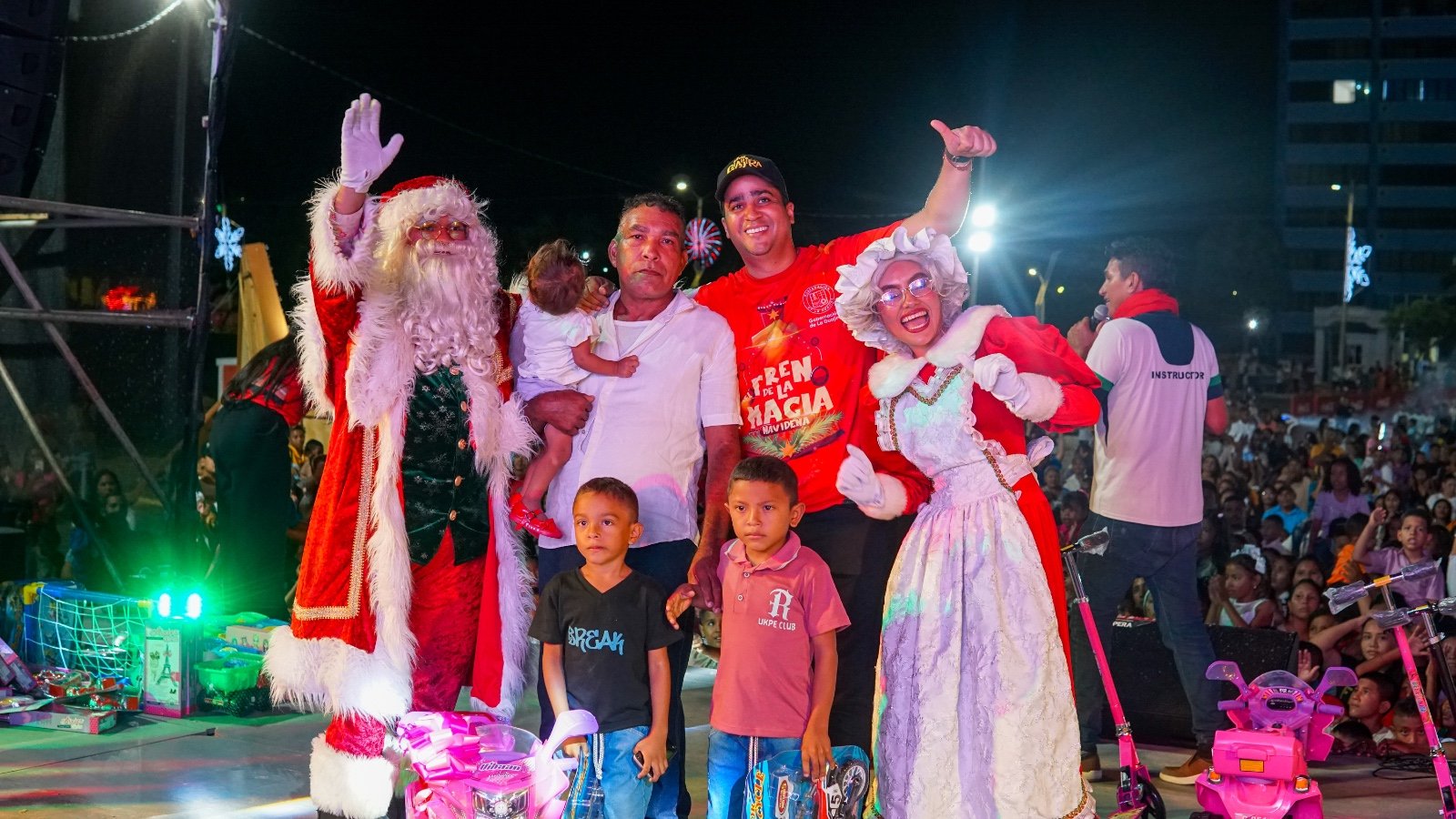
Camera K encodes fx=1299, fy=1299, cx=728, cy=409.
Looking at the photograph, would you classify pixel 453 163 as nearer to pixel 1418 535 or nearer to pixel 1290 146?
pixel 1418 535

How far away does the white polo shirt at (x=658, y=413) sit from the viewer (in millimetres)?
3850

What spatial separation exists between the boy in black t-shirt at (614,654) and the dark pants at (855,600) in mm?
526

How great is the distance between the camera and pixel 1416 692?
4.08 meters

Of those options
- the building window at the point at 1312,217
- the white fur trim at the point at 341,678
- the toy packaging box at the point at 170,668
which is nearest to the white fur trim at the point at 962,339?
the white fur trim at the point at 341,678

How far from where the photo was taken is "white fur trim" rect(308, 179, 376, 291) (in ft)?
12.1

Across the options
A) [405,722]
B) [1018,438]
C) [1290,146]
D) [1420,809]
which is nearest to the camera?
[405,722]

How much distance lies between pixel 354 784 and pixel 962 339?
216 cm

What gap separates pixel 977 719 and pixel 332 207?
7.63 ft

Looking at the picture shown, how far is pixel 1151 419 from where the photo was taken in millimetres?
4867

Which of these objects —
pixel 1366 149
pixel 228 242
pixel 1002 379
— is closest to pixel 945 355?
pixel 1002 379

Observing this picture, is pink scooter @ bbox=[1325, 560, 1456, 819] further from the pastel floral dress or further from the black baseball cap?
the black baseball cap

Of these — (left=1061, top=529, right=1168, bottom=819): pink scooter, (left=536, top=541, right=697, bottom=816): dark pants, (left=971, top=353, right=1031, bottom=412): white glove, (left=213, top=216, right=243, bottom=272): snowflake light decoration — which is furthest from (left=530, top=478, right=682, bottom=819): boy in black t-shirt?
(left=213, top=216, right=243, bottom=272): snowflake light decoration

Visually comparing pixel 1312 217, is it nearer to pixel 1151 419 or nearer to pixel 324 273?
pixel 1151 419

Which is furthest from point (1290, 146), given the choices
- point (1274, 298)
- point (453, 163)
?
point (453, 163)
